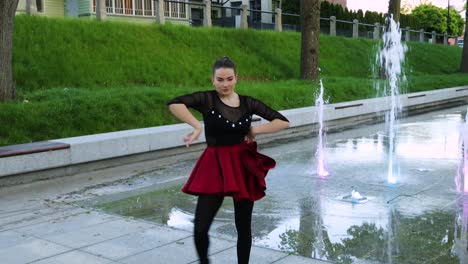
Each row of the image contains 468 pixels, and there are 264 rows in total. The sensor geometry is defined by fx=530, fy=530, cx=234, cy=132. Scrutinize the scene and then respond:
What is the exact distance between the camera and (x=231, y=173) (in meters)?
3.55

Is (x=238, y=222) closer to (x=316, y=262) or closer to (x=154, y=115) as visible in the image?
(x=316, y=262)

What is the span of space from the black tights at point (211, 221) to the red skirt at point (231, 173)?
8 centimetres

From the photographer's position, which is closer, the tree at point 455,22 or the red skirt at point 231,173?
the red skirt at point 231,173

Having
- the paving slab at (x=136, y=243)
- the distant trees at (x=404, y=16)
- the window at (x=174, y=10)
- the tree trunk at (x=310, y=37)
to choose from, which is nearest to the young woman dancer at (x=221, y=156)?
the paving slab at (x=136, y=243)

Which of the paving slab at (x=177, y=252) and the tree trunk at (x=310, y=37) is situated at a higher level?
the tree trunk at (x=310, y=37)

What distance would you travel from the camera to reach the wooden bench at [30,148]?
7.25 meters

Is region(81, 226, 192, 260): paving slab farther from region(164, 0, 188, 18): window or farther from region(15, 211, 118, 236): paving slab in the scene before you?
region(164, 0, 188, 18): window

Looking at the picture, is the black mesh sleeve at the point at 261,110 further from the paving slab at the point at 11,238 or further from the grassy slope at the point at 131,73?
the grassy slope at the point at 131,73

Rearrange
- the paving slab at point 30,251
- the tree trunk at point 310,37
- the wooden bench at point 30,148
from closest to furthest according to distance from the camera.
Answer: the paving slab at point 30,251 < the wooden bench at point 30,148 < the tree trunk at point 310,37

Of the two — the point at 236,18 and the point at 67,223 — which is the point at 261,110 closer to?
the point at 67,223

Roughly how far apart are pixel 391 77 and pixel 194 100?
20.7 metres

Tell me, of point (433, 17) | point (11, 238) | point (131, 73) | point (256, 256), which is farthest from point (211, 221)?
point (433, 17)

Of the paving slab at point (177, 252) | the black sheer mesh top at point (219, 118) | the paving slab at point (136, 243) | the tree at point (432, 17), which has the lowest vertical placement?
the paving slab at point (136, 243)

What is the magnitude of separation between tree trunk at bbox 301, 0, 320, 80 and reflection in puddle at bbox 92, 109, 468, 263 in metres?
9.78
